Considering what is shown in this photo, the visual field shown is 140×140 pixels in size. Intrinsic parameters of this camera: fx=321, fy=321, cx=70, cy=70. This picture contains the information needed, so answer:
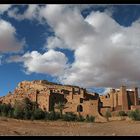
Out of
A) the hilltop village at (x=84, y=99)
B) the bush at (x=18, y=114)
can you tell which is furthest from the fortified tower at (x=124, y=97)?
the bush at (x=18, y=114)

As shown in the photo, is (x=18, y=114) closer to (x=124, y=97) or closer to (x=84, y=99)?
(x=84, y=99)

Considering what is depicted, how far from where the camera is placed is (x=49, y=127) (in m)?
17.2

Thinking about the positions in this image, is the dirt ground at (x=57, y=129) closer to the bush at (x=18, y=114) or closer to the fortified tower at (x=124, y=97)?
the bush at (x=18, y=114)

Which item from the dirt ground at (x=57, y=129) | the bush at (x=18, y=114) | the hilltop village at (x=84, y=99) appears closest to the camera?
the dirt ground at (x=57, y=129)

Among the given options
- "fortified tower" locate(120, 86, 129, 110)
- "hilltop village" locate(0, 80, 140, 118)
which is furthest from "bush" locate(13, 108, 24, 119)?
"fortified tower" locate(120, 86, 129, 110)

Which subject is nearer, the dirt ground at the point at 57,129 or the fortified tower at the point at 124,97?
the dirt ground at the point at 57,129

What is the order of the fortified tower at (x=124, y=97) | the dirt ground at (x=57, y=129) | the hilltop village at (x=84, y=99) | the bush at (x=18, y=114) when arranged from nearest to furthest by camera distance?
the dirt ground at (x=57, y=129) < the bush at (x=18, y=114) < the hilltop village at (x=84, y=99) < the fortified tower at (x=124, y=97)

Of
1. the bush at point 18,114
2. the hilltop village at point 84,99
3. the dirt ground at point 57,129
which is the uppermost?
the hilltop village at point 84,99

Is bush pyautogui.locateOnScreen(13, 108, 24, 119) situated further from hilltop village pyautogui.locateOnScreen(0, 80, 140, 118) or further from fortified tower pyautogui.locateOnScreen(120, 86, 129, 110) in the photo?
fortified tower pyautogui.locateOnScreen(120, 86, 129, 110)
